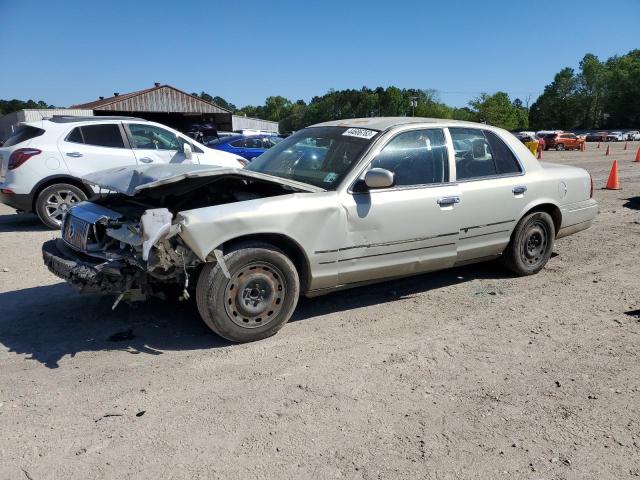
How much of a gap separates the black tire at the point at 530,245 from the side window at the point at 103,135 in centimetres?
652

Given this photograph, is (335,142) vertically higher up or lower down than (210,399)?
higher up

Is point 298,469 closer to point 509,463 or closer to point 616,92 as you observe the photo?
point 509,463

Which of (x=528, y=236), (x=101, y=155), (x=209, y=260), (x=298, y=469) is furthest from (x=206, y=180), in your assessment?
(x=101, y=155)

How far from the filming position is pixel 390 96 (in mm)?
124875

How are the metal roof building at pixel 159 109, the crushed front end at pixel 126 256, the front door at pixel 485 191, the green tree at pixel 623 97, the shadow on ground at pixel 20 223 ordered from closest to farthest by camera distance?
the crushed front end at pixel 126 256, the front door at pixel 485 191, the shadow on ground at pixel 20 223, the metal roof building at pixel 159 109, the green tree at pixel 623 97

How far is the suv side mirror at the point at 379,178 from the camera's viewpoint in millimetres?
4184

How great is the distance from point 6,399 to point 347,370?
2167 mm

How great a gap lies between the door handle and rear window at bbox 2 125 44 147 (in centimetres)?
668

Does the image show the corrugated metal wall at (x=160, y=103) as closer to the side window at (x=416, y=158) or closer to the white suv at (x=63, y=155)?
the white suv at (x=63, y=155)

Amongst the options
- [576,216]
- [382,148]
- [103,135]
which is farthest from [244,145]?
[382,148]

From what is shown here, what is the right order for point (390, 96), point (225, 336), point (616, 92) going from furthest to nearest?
point (390, 96) < point (616, 92) < point (225, 336)

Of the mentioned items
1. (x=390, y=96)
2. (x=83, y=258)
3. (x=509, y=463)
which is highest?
(x=390, y=96)

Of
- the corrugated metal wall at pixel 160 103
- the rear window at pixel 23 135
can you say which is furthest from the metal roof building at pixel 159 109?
the rear window at pixel 23 135

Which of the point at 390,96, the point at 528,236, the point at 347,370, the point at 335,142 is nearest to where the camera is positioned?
the point at 347,370
